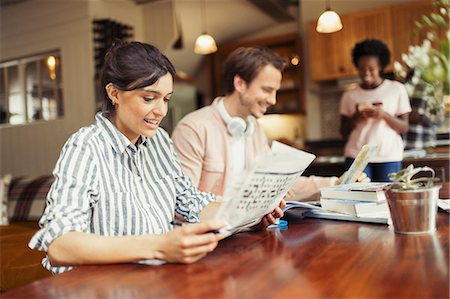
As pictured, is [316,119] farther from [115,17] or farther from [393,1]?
[115,17]

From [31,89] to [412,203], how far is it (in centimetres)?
621

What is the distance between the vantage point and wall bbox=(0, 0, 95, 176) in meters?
5.74

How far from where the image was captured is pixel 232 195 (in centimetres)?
93

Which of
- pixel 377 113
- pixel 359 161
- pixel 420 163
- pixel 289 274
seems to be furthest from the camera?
pixel 420 163

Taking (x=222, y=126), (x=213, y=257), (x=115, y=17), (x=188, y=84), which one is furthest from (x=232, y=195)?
(x=188, y=84)

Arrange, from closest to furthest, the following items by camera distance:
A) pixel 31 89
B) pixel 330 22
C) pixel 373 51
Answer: pixel 373 51 → pixel 330 22 → pixel 31 89

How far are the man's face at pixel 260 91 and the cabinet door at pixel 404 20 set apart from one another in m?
3.75

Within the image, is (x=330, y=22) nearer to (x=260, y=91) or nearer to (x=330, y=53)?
(x=330, y=53)

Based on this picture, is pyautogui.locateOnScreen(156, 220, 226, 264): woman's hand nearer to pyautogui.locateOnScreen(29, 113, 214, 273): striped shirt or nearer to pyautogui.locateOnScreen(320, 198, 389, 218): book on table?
pyautogui.locateOnScreen(29, 113, 214, 273): striped shirt

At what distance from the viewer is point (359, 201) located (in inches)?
55.3

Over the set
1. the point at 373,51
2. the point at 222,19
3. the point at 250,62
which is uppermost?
the point at 222,19

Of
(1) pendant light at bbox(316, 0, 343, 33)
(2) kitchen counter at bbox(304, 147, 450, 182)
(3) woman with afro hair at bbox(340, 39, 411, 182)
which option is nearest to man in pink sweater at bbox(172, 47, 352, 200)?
(3) woman with afro hair at bbox(340, 39, 411, 182)

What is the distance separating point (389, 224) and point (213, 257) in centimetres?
54

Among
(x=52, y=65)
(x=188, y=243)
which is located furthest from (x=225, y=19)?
(x=188, y=243)
